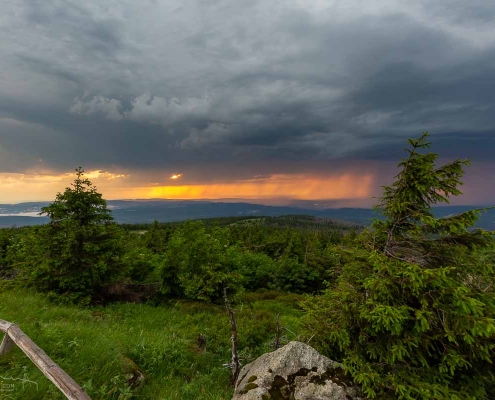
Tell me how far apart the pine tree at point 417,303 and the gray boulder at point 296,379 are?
14.6 inches

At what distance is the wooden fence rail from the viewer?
415 cm

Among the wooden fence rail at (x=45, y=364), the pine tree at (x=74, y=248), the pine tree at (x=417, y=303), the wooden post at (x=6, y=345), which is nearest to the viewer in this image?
the wooden fence rail at (x=45, y=364)

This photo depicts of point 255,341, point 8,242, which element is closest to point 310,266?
point 255,341

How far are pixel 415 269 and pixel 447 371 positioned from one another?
2147 millimetres

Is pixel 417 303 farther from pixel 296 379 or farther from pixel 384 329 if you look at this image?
pixel 296 379

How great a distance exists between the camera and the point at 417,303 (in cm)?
601

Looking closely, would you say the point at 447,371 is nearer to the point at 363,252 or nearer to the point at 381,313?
the point at 381,313

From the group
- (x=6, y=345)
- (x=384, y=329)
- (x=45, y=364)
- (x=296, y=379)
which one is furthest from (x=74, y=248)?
(x=384, y=329)

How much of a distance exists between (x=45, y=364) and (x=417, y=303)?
23.9ft

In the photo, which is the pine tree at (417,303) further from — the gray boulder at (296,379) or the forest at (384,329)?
the gray boulder at (296,379)

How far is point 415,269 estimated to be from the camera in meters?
5.43

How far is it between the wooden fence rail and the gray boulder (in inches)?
119

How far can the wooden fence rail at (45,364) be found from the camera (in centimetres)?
415

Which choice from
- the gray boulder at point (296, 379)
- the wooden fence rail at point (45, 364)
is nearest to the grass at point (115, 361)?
the wooden fence rail at point (45, 364)
